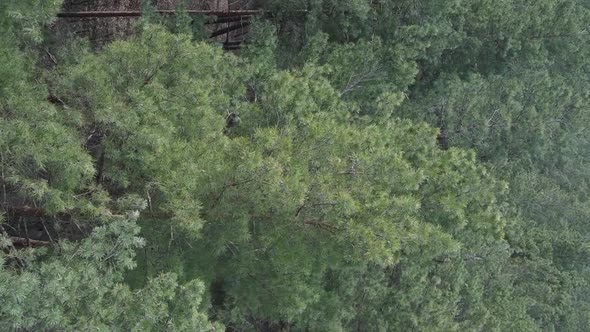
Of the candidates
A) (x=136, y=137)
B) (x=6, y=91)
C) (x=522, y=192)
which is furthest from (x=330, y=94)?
(x=522, y=192)

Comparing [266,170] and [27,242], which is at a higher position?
[266,170]

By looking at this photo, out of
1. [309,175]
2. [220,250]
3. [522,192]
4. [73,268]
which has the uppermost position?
[309,175]

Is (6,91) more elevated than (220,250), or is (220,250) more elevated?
(6,91)

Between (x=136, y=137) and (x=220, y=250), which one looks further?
(x=220, y=250)

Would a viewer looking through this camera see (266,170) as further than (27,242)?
No

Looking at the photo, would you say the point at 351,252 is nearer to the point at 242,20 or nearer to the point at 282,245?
the point at 282,245

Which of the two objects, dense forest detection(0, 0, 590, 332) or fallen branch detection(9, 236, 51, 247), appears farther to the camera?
fallen branch detection(9, 236, 51, 247)

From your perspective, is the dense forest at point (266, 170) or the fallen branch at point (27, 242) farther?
the fallen branch at point (27, 242)

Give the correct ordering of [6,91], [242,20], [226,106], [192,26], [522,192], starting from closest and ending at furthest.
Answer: [6,91], [226,106], [192,26], [242,20], [522,192]
